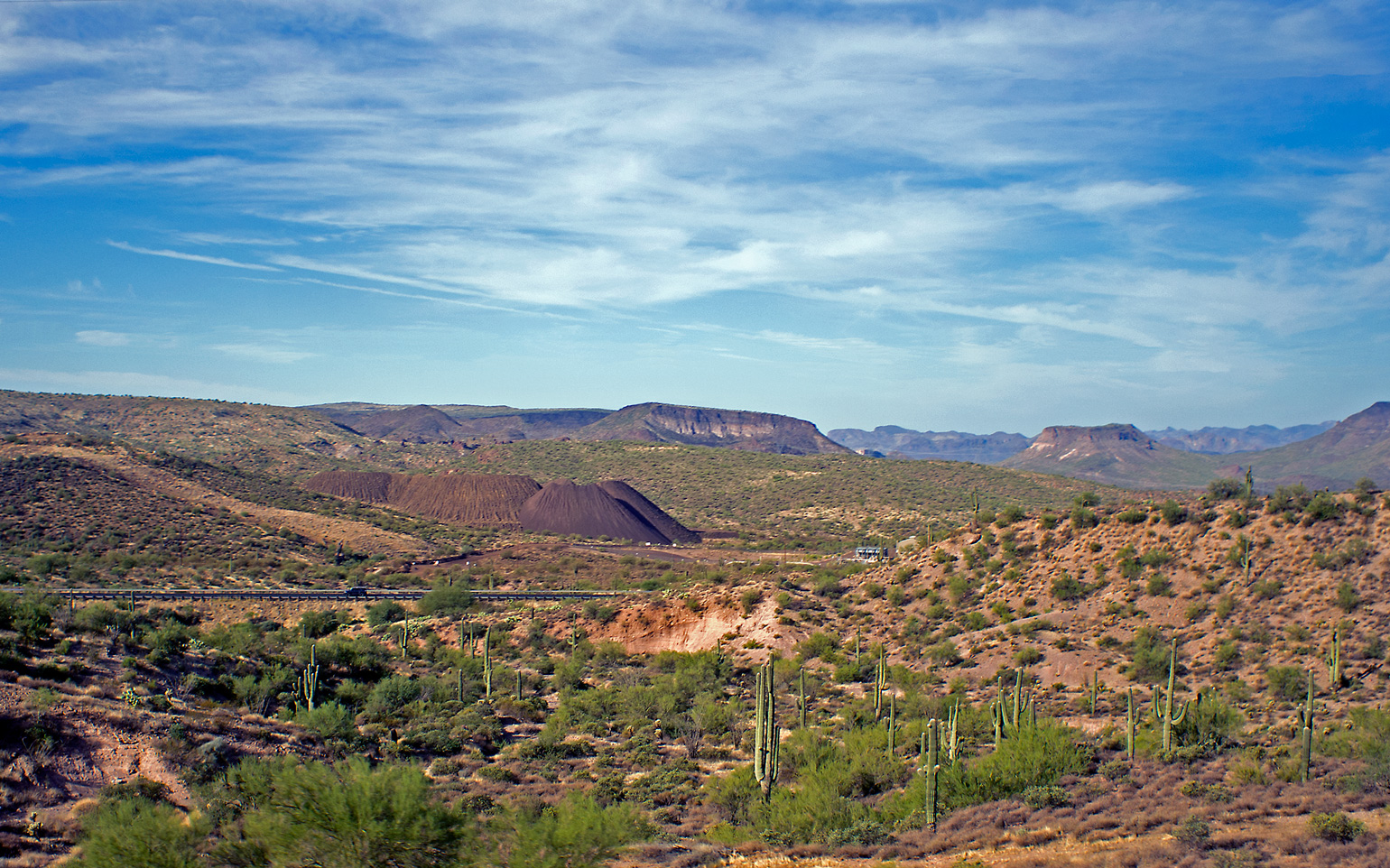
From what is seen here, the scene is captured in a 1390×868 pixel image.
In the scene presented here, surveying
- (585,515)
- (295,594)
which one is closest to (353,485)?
(585,515)

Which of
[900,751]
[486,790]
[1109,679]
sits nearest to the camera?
[486,790]

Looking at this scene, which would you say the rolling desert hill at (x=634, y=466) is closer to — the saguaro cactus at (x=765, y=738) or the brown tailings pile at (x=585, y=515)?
the brown tailings pile at (x=585, y=515)

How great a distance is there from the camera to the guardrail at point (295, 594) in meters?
45.9

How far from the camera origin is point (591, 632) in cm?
4375

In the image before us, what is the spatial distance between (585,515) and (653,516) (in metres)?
9.00

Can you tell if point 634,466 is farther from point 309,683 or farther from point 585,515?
point 309,683

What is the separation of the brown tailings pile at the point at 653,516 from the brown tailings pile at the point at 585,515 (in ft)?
3.14

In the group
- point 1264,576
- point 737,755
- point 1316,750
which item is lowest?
point 737,755

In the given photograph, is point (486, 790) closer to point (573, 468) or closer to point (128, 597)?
point (128, 597)

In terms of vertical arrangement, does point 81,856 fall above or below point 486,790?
above

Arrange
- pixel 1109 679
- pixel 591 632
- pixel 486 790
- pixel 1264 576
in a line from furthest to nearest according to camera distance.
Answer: pixel 591 632
pixel 1264 576
pixel 1109 679
pixel 486 790

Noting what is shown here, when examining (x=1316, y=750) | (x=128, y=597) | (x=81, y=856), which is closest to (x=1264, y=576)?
(x=1316, y=750)

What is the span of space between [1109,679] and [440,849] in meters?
28.7

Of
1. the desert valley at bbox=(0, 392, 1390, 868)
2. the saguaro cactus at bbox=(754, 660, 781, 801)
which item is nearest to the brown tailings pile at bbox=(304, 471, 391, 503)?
the desert valley at bbox=(0, 392, 1390, 868)
